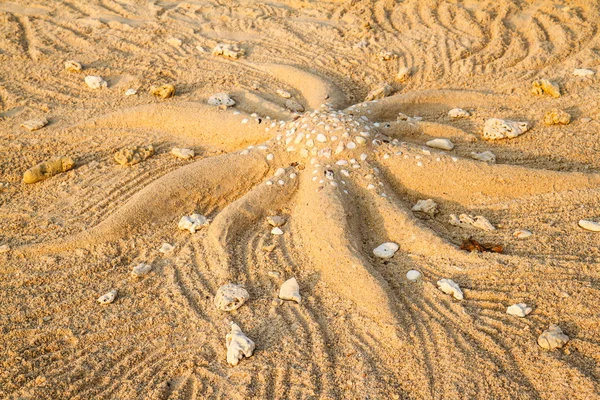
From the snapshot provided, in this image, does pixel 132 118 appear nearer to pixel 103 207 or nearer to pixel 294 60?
pixel 103 207

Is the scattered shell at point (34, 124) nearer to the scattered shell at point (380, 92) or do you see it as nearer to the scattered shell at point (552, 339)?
the scattered shell at point (380, 92)

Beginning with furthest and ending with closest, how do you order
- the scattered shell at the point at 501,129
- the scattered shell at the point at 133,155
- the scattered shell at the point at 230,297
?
the scattered shell at the point at 501,129 < the scattered shell at the point at 133,155 < the scattered shell at the point at 230,297

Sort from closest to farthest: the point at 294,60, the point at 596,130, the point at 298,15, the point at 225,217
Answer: the point at 225,217 < the point at 596,130 < the point at 294,60 < the point at 298,15

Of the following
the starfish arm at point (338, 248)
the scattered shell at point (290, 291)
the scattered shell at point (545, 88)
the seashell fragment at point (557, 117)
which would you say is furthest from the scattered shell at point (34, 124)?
the scattered shell at point (545, 88)

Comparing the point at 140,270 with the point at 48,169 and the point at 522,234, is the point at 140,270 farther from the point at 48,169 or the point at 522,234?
the point at 522,234

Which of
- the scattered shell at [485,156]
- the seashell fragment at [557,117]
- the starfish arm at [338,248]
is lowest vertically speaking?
the starfish arm at [338,248]

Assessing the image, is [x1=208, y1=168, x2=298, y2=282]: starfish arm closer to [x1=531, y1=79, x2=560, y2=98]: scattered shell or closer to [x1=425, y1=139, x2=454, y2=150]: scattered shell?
[x1=425, y1=139, x2=454, y2=150]: scattered shell

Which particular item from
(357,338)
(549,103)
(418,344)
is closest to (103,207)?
(357,338)
